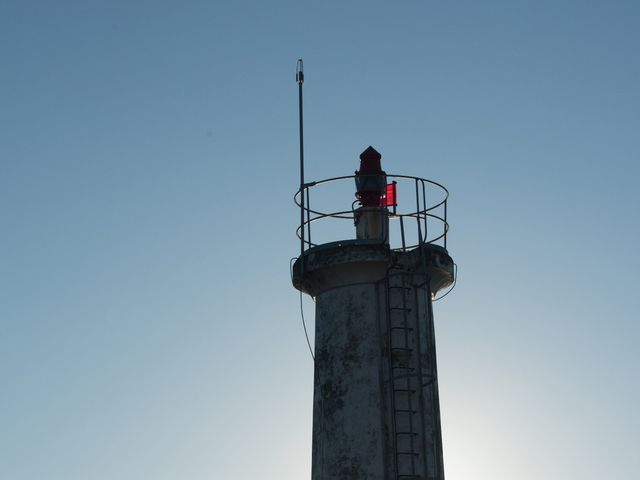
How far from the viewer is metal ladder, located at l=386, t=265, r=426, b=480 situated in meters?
14.9

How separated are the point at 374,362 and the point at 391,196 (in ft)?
10.4

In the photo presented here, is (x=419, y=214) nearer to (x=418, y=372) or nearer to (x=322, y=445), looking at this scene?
(x=418, y=372)

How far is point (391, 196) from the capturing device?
17188 millimetres

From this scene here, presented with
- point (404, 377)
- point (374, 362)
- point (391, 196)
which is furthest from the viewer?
point (391, 196)

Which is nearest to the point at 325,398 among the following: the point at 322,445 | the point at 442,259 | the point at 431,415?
the point at 322,445

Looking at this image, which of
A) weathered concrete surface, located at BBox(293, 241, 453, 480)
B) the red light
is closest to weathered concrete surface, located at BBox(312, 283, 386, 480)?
weathered concrete surface, located at BBox(293, 241, 453, 480)

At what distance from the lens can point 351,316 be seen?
631 inches

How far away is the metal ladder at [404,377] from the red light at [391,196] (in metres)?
1.49

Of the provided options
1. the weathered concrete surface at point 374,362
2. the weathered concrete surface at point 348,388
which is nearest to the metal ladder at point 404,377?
the weathered concrete surface at point 374,362

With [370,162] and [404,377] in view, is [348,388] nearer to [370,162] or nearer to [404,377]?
[404,377]

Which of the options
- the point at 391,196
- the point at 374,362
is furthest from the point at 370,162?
the point at 374,362

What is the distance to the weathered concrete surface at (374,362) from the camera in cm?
1507

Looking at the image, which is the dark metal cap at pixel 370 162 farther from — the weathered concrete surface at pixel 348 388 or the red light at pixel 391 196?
the weathered concrete surface at pixel 348 388

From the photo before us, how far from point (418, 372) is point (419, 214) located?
2825 mm
